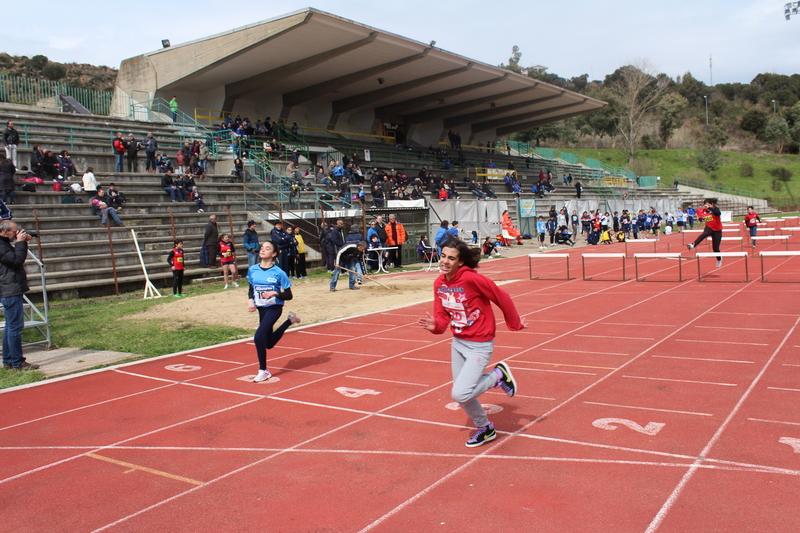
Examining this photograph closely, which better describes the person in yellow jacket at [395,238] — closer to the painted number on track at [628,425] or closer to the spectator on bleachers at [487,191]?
the spectator on bleachers at [487,191]

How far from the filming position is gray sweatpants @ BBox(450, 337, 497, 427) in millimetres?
4809

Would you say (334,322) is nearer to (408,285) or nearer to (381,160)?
(408,285)

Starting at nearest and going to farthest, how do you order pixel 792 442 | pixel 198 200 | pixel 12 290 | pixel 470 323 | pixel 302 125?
pixel 792 442 < pixel 470 323 < pixel 12 290 < pixel 198 200 < pixel 302 125

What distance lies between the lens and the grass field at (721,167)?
67062 mm

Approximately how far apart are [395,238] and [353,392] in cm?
1512

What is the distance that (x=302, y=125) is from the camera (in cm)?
4091

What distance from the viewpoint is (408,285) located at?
663 inches

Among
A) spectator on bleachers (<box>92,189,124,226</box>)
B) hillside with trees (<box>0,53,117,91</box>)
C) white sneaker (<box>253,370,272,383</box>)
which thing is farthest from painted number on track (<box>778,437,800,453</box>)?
hillside with trees (<box>0,53,117,91</box>)

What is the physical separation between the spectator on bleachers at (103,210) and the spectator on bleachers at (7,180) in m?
2.10

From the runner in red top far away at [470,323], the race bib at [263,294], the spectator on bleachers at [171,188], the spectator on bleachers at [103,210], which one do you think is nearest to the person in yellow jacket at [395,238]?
the spectator on bleachers at [171,188]

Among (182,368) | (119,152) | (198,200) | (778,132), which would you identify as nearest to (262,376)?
(182,368)

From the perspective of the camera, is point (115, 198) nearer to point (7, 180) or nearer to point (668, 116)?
point (7, 180)

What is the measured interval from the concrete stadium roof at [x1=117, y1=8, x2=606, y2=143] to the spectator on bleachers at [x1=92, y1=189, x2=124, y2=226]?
42.5 ft

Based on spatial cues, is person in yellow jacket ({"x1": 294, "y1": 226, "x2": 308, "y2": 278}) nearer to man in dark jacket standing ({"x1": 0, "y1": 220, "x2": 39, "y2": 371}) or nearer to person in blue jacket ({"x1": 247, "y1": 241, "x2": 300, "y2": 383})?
man in dark jacket standing ({"x1": 0, "y1": 220, "x2": 39, "y2": 371})
